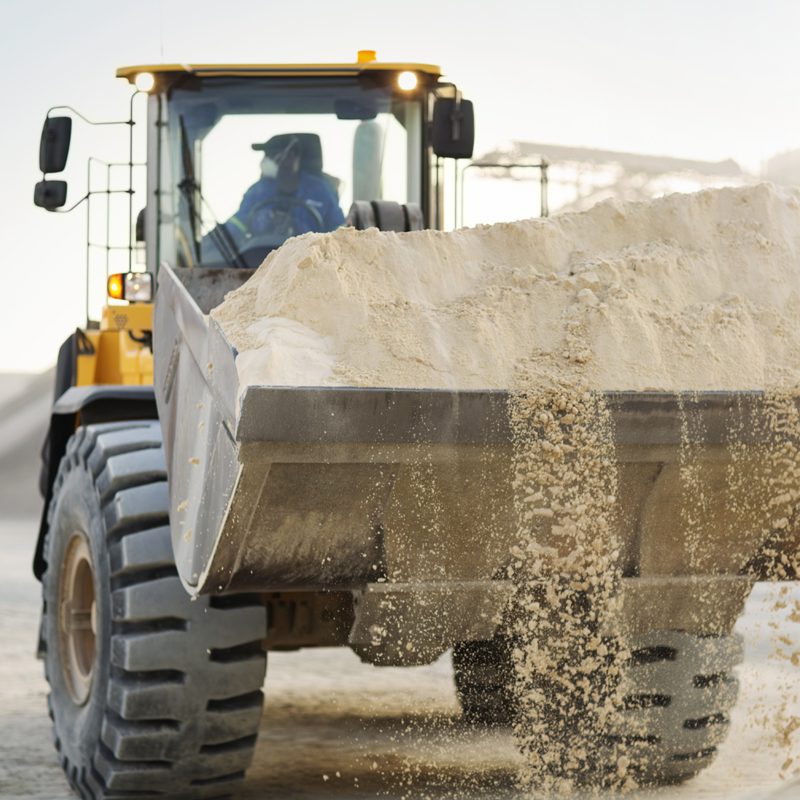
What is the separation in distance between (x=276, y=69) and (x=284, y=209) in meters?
0.64

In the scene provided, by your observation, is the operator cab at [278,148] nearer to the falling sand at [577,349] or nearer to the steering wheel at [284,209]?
the steering wheel at [284,209]

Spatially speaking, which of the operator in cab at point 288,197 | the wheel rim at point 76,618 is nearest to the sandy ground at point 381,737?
the wheel rim at point 76,618

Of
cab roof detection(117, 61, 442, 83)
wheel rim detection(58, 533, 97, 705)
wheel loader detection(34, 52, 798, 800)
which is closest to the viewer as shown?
wheel loader detection(34, 52, 798, 800)

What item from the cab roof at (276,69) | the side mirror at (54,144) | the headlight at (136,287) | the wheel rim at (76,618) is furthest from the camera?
the side mirror at (54,144)

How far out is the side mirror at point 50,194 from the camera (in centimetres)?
675

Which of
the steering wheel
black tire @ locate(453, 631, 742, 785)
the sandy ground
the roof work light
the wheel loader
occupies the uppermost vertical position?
the roof work light

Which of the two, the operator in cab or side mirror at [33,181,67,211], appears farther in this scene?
side mirror at [33,181,67,211]

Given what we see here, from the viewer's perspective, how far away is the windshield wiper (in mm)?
6301

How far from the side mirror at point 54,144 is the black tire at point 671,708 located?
9.14 feet

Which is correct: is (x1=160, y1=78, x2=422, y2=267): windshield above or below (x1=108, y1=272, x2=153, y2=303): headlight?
above

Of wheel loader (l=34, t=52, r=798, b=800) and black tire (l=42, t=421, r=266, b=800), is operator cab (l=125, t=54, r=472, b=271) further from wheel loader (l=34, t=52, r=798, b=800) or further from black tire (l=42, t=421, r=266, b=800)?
black tire (l=42, t=421, r=266, b=800)

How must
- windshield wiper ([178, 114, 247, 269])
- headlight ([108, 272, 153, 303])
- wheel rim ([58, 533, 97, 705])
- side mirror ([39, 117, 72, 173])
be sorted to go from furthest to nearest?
1. side mirror ([39, 117, 72, 173])
2. headlight ([108, 272, 153, 303])
3. windshield wiper ([178, 114, 247, 269])
4. wheel rim ([58, 533, 97, 705])

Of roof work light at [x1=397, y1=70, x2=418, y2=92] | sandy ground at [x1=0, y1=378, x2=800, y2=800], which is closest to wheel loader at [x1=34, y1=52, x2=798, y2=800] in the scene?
roof work light at [x1=397, y1=70, x2=418, y2=92]

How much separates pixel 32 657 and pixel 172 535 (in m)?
4.88
